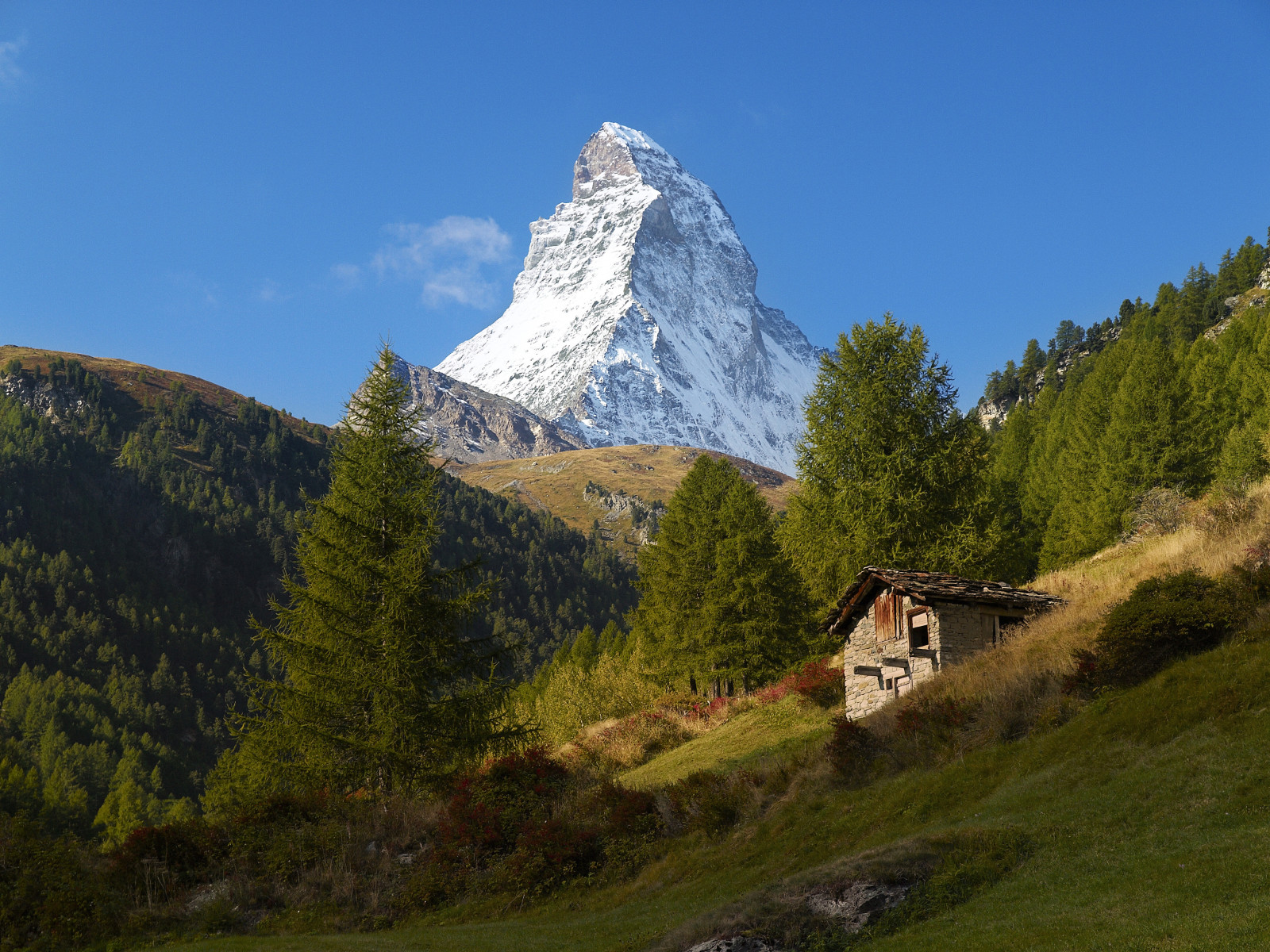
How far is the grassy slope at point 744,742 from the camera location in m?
25.8

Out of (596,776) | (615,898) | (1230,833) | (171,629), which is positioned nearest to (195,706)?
(171,629)

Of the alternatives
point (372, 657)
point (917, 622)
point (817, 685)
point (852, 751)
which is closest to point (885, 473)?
point (917, 622)

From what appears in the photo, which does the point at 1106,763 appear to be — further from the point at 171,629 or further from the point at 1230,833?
the point at 171,629

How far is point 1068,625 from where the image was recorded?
66.2 ft

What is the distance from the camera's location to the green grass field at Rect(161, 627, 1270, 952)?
9.14 metres

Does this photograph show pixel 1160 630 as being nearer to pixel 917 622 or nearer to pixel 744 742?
pixel 917 622

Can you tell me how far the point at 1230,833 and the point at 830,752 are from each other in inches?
389

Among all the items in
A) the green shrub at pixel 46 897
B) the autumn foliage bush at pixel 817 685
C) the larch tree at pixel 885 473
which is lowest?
the green shrub at pixel 46 897

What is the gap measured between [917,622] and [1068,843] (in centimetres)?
1279

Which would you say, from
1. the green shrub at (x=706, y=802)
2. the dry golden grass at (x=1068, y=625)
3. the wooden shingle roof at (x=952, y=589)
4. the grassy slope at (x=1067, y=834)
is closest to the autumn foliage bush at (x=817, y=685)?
the wooden shingle roof at (x=952, y=589)

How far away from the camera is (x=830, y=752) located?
19.4m

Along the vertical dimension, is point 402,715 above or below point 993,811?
above

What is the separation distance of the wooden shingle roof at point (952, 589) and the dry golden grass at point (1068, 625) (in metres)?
1.00

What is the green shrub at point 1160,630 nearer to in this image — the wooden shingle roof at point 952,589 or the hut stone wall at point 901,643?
the wooden shingle roof at point 952,589
